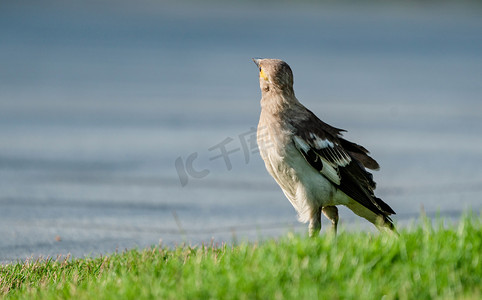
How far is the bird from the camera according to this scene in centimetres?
661

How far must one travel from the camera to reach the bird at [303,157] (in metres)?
6.61

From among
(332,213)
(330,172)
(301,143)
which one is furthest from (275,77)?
(332,213)

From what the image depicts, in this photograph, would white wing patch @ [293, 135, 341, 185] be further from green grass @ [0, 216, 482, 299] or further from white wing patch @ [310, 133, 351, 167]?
green grass @ [0, 216, 482, 299]

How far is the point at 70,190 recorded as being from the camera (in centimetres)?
1095

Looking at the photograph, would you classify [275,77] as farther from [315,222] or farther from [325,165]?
[315,222]

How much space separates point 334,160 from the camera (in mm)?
6875

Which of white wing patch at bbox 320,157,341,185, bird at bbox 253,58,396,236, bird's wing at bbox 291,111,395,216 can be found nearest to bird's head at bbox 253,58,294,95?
bird at bbox 253,58,396,236

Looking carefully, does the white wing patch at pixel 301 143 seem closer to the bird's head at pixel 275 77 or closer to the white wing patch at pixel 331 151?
the white wing patch at pixel 331 151

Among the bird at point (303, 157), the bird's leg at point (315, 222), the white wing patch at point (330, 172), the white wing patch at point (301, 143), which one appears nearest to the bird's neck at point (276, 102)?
the bird at point (303, 157)

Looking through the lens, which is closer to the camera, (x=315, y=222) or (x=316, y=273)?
(x=316, y=273)

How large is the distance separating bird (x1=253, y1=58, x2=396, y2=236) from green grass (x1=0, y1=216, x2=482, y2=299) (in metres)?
0.53

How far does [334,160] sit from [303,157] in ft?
1.21

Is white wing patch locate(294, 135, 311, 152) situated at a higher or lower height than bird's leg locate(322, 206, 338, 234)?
higher

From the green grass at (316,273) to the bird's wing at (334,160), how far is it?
569 mm
